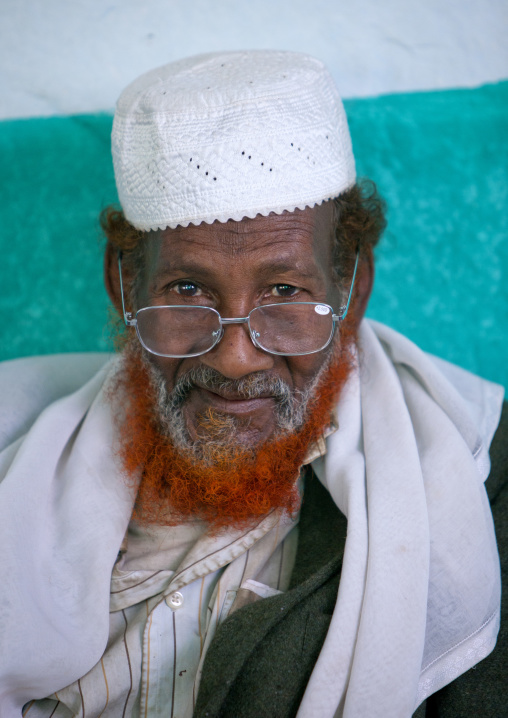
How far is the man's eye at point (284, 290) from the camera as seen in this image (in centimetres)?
172

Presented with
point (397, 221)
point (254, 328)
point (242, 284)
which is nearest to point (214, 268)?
point (242, 284)

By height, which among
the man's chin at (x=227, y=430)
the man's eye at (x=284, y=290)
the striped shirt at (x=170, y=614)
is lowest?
the striped shirt at (x=170, y=614)

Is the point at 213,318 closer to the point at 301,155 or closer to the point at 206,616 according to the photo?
the point at 301,155

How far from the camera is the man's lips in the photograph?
5.70 ft

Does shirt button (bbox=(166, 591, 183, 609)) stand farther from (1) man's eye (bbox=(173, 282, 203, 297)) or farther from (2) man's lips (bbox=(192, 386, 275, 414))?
(1) man's eye (bbox=(173, 282, 203, 297))

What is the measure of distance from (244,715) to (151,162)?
138 cm

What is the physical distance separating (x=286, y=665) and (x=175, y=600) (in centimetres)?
38

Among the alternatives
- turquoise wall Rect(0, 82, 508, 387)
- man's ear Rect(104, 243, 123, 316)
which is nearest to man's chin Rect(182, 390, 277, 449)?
man's ear Rect(104, 243, 123, 316)

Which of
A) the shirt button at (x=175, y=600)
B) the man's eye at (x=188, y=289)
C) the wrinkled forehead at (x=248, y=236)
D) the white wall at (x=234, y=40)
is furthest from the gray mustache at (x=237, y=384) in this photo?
the white wall at (x=234, y=40)

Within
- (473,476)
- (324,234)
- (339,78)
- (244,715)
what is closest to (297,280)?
(324,234)

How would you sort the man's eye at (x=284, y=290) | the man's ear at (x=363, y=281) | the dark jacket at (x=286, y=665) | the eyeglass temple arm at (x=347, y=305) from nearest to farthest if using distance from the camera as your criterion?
1. the dark jacket at (x=286, y=665)
2. the man's eye at (x=284, y=290)
3. the eyeglass temple arm at (x=347, y=305)
4. the man's ear at (x=363, y=281)

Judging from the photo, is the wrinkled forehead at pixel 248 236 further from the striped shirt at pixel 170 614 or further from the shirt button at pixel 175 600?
the shirt button at pixel 175 600

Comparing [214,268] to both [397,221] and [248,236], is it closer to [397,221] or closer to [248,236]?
[248,236]

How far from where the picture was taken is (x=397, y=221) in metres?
2.49
